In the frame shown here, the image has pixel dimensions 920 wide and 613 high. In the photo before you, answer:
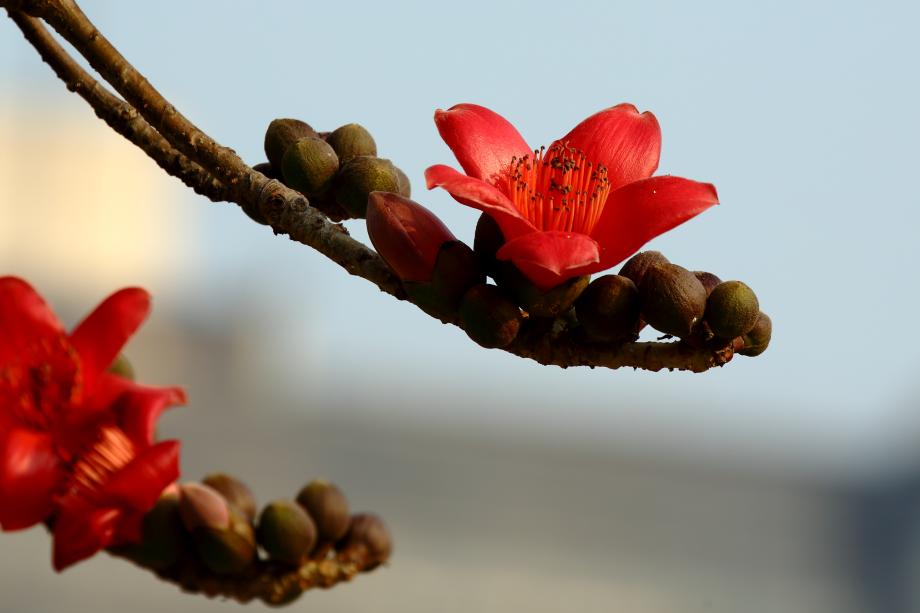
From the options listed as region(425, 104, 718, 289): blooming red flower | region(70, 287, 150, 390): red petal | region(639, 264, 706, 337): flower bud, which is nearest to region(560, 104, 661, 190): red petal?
region(425, 104, 718, 289): blooming red flower

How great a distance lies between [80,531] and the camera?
61.3 inches

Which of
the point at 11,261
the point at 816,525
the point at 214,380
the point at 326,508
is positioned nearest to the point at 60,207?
the point at 11,261

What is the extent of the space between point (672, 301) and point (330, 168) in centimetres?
41

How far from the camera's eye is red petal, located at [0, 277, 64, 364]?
166 cm

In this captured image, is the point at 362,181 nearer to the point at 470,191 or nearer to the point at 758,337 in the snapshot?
the point at 470,191

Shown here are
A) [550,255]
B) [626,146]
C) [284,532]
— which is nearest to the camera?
[550,255]

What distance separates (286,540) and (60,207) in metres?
32.3

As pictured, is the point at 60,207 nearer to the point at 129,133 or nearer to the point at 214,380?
the point at 214,380

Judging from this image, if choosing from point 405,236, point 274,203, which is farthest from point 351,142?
point 405,236

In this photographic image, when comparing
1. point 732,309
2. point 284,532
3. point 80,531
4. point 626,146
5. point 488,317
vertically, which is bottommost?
point 80,531

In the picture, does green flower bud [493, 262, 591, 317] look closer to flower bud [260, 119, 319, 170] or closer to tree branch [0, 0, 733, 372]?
tree branch [0, 0, 733, 372]

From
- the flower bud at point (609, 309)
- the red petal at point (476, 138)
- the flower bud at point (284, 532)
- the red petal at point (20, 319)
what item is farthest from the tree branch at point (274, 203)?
the flower bud at point (284, 532)

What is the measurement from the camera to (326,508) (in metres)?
1.79

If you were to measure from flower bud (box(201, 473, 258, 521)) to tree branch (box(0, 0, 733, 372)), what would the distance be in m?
0.47
